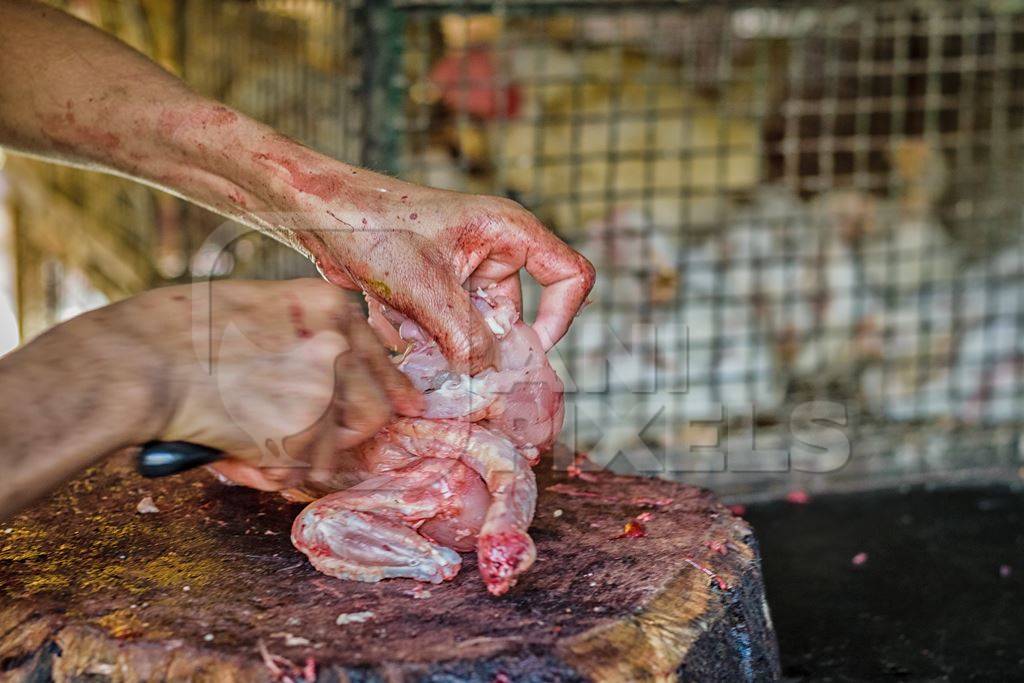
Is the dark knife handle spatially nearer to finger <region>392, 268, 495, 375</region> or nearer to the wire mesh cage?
finger <region>392, 268, 495, 375</region>

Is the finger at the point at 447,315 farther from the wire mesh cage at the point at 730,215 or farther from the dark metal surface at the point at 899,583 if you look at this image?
the wire mesh cage at the point at 730,215

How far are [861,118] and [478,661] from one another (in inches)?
134

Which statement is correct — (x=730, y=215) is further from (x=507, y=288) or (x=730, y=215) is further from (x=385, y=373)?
(x=385, y=373)

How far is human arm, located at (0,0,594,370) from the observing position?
1690 millimetres

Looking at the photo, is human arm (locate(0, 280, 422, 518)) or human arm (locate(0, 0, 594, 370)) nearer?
human arm (locate(0, 280, 422, 518))

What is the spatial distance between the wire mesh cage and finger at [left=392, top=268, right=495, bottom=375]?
6.24ft

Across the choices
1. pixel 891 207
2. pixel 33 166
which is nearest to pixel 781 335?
pixel 891 207

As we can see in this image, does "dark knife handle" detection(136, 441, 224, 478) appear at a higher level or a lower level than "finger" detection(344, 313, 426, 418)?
lower

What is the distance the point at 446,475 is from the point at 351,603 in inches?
9.6

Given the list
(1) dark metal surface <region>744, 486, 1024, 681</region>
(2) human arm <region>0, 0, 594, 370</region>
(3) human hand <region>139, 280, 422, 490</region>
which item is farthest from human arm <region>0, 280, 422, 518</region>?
(1) dark metal surface <region>744, 486, 1024, 681</region>

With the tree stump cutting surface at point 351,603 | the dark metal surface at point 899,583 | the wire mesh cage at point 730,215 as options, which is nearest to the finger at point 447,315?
the tree stump cutting surface at point 351,603

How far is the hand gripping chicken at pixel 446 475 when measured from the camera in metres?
1.53

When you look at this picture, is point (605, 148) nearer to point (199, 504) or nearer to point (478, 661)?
point (199, 504)

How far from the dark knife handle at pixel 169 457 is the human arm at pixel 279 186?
36cm
